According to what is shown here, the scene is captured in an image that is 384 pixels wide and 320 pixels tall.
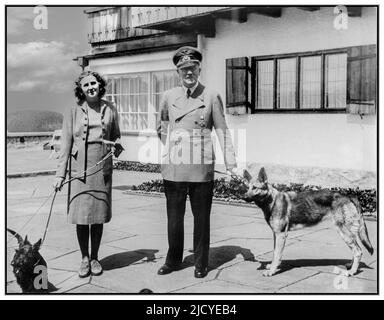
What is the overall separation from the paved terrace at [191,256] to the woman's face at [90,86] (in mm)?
1665

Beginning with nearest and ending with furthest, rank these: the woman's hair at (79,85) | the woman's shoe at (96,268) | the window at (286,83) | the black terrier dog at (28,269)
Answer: the black terrier dog at (28,269)
the woman's hair at (79,85)
the woman's shoe at (96,268)
the window at (286,83)

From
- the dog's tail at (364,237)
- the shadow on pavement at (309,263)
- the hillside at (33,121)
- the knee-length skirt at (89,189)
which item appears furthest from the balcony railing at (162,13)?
the dog's tail at (364,237)

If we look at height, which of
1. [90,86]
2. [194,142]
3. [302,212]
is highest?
[90,86]

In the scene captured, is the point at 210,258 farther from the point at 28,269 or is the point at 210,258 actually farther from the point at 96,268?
the point at 28,269

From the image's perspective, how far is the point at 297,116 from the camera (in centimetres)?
984

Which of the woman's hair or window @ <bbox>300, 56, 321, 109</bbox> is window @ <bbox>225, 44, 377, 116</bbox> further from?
the woman's hair

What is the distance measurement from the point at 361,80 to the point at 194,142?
181 inches

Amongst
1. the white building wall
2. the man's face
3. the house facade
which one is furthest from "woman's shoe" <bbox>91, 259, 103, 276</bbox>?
the white building wall

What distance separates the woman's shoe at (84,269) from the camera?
5.20 meters

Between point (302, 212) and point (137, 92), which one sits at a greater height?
point (137, 92)

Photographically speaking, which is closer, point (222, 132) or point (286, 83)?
point (222, 132)

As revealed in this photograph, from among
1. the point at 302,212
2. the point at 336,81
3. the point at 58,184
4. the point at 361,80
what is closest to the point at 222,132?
the point at 302,212

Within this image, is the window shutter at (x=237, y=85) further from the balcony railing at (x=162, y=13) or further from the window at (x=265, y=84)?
the balcony railing at (x=162, y=13)
